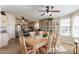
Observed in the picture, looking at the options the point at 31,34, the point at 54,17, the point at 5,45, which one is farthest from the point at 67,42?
the point at 5,45

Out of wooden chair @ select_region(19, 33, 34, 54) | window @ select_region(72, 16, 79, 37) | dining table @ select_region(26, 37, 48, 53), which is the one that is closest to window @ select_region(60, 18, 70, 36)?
window @ select_region(72, 16, 79, 37)

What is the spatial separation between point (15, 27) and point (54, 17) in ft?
2.14

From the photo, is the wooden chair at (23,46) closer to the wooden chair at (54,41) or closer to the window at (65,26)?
the wooden chair at (54,41)

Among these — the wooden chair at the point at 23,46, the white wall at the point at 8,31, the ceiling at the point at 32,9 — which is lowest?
the wooden chair at the point at 23,46

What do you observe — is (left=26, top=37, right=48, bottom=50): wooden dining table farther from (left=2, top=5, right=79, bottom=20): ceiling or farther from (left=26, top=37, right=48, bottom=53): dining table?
(left=2, top=5, right=79, bottom=20): ceiling

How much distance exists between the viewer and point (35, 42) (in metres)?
1.93

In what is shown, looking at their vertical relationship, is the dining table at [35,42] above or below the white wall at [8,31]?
below

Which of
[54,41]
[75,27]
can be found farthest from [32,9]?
[75,27]

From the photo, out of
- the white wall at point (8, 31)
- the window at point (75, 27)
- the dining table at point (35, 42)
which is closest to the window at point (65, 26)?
the window at point (75, 27)

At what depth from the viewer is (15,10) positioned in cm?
191

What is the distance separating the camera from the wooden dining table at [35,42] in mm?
1915

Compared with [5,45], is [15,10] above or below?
above
